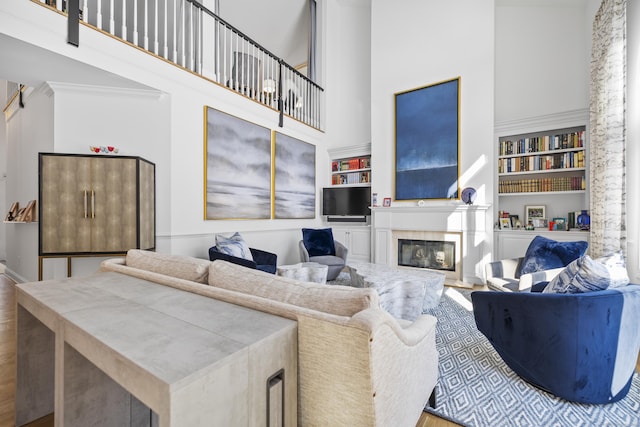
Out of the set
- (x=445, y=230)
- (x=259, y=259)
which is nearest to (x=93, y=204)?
(x=259, y=259)

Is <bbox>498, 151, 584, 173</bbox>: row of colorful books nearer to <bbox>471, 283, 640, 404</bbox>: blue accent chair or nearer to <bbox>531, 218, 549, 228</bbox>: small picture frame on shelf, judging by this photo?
<bbox>531, 218, 549, 228</bbox>: small picture frame on shelf

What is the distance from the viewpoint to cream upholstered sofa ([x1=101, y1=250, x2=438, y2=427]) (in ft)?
2.88

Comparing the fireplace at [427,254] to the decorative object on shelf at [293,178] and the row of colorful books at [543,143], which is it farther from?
the decorative object on shelf at [293,178]

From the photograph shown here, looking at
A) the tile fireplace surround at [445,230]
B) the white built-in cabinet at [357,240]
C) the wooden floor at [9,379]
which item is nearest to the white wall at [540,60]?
the tile fireplace surround at [445,230]

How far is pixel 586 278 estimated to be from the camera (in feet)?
5.06

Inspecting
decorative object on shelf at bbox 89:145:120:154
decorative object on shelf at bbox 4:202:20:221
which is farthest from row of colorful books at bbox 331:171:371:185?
decorative object on shelf at bbox 4:202:20:221

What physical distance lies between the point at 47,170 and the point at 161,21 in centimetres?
320

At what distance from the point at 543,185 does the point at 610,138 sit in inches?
51.9

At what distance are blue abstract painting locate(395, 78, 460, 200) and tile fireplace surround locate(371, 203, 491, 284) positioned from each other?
0.29m

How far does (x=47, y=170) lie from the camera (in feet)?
9.73

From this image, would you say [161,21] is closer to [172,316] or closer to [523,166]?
[172,316]

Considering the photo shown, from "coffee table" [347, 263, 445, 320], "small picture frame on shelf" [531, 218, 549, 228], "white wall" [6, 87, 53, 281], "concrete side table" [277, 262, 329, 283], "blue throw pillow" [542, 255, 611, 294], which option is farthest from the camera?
"small picture frame on shelf" [531, 218, 549, 228]

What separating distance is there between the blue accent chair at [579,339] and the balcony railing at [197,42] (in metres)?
4.45

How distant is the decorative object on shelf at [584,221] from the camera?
3898 mm
